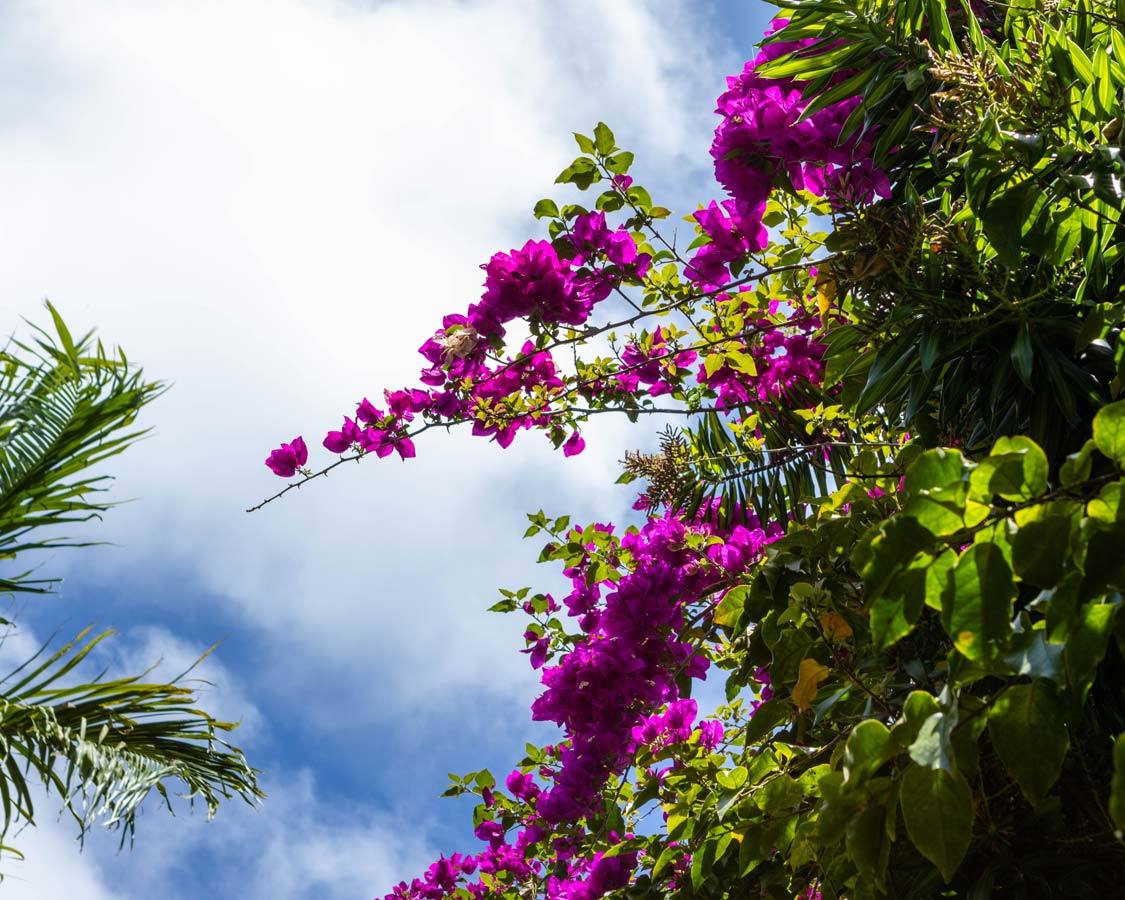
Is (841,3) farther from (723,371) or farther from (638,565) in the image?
(638,565)

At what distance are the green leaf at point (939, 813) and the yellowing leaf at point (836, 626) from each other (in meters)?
0.83

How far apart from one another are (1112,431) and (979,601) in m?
0.18

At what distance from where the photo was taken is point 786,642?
1.70 meters

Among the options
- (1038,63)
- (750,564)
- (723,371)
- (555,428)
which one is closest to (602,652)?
(750,564)

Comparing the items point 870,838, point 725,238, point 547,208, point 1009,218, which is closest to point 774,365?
point 725,238

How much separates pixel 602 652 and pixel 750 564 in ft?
1.79

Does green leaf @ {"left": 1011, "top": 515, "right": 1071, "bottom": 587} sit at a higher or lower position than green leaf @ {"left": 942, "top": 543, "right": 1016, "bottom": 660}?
higher

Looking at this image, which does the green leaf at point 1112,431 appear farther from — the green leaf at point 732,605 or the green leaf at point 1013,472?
the green leaf at point 732,605

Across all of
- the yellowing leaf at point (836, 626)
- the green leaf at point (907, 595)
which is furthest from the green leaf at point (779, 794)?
the green leaf at point (907, 595)

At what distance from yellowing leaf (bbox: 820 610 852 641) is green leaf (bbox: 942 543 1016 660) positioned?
91 centimetres

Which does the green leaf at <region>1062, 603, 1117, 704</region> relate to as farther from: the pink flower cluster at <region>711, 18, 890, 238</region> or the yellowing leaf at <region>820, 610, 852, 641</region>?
the pink flower cluster at <region>711, 18, 890, 238</region>

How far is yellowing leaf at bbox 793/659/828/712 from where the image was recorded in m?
1.57

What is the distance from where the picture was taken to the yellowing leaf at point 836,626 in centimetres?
170

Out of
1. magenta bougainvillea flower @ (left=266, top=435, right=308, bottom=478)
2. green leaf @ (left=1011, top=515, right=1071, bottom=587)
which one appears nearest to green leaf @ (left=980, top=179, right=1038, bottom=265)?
green leaf @ (left=1011, top=515, right=1071, bottom=587)
